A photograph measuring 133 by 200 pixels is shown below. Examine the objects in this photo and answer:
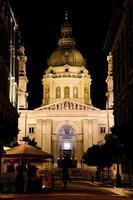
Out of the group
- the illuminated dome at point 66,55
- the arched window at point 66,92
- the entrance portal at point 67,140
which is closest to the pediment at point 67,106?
the entrance portal at point 67,140

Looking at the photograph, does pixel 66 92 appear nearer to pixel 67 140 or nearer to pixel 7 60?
pixel 67 140

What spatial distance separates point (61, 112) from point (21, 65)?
14.9 m

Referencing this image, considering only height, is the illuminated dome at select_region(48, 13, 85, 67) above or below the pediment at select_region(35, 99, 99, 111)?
above

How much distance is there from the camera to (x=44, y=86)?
133 meters

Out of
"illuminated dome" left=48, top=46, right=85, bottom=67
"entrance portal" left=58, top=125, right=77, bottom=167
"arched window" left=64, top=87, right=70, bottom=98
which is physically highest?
"illuminated dome" left=48, top=46, right=85, bottom=67

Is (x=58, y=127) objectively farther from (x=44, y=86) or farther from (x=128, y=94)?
(x=128, y=94)

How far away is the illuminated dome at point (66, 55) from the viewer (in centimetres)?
13375

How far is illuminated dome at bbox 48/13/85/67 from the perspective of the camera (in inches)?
5266

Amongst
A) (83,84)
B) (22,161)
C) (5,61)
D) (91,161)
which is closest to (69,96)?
(83,84)

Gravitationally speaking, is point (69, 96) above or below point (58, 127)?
above

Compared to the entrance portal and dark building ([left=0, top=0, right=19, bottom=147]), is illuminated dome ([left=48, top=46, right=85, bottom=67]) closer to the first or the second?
the entrance portal

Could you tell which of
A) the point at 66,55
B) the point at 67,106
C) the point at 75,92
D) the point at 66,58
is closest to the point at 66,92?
the point at 75,92

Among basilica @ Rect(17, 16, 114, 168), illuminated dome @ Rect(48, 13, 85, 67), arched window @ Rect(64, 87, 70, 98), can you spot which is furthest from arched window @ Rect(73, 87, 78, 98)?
illuminated dome @ Rect(48, 13, 85, 67)

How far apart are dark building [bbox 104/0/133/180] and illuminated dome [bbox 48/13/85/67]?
6816cm
